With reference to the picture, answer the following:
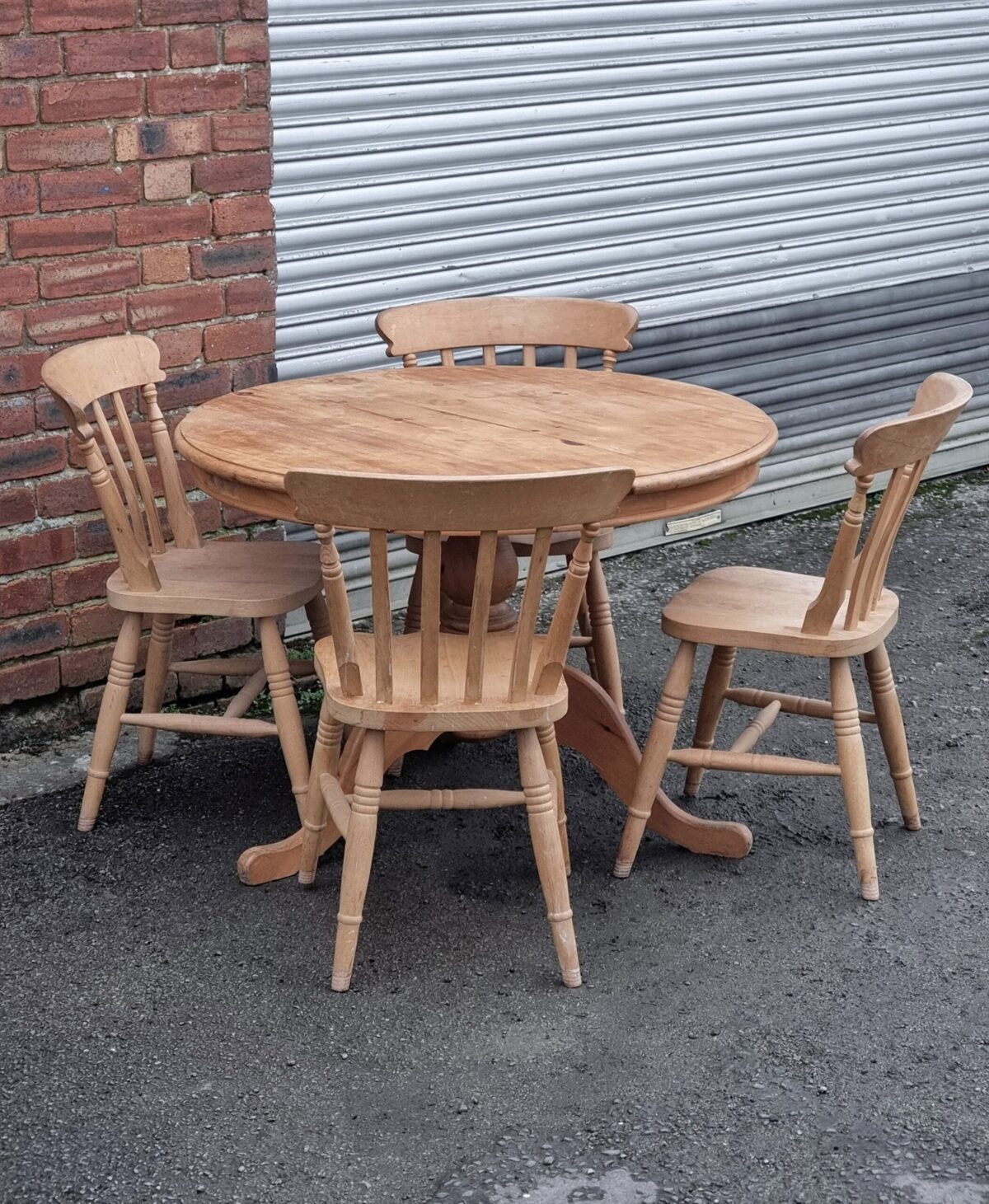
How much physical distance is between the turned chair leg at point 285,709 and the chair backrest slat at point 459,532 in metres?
0.52

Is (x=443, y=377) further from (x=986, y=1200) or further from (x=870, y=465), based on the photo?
(x=986, y=1200)

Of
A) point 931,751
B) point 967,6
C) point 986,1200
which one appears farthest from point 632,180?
point 986,1200

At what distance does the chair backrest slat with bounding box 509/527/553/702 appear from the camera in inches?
108

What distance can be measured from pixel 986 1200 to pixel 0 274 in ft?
9.47

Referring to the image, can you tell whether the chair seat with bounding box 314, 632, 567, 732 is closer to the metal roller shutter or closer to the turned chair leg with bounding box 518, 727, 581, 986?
the turned chair leg with bounding box 518, 727, 581, 986

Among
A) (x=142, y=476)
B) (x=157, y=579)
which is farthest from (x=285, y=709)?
(x=142, y=476)

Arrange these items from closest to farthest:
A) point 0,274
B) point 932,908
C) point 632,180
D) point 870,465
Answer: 1. point 870,465
2. point 932,908
3. point 0,274
4. point 632,180

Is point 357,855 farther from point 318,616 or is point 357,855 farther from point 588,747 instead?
point 318,616

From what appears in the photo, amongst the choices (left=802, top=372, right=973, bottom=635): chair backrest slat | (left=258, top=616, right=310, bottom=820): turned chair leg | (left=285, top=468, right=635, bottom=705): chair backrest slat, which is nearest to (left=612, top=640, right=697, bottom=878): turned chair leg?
(left=802, top=372, right=973, bottom=635): chair backrest slat

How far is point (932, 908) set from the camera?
3322 mm

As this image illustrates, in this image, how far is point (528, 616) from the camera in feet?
9.19

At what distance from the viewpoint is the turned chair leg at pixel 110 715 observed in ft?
11.6

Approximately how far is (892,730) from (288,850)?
1.44m

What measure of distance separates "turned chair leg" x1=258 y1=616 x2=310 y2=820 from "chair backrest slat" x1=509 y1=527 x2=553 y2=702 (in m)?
0.72
